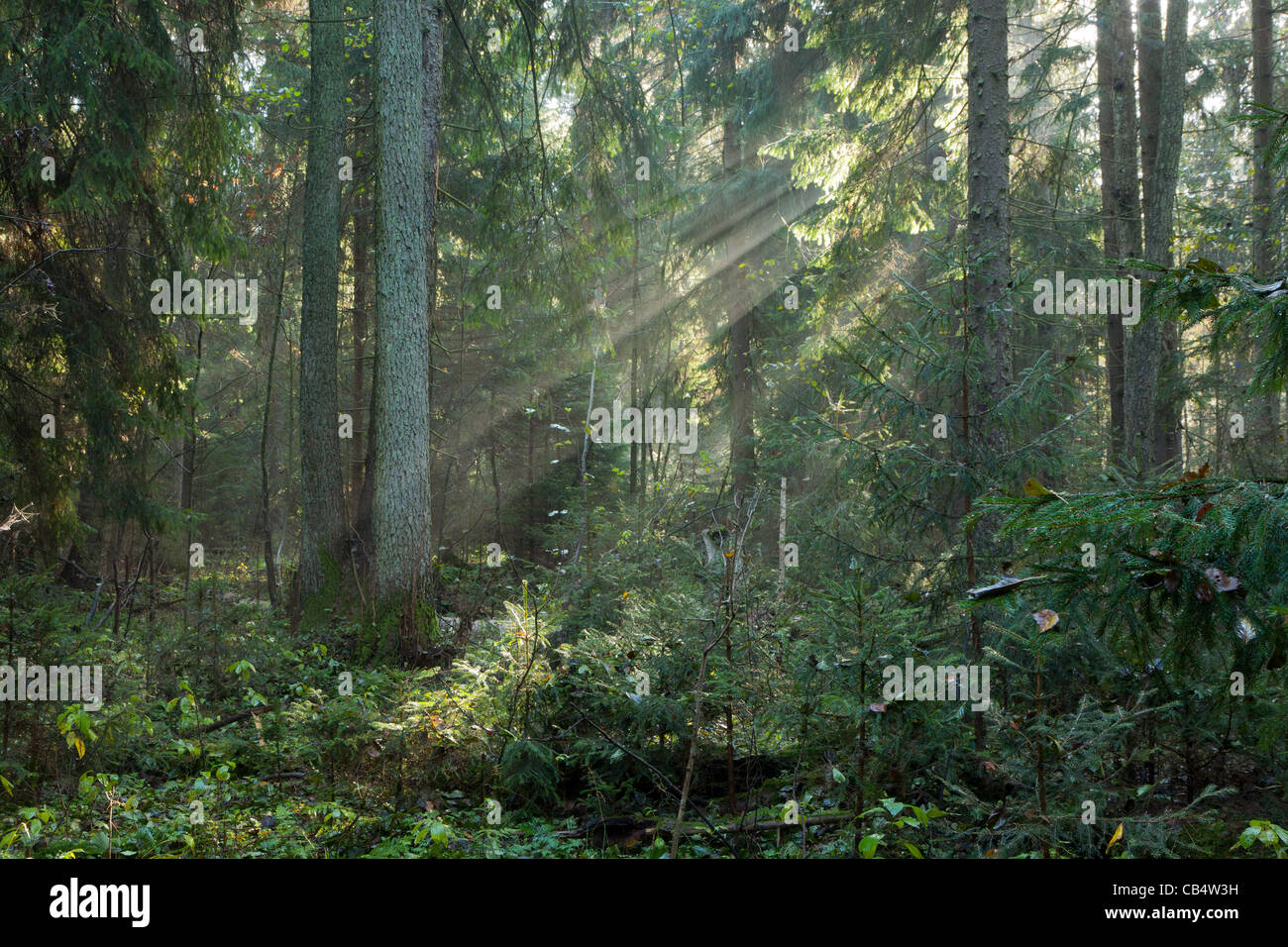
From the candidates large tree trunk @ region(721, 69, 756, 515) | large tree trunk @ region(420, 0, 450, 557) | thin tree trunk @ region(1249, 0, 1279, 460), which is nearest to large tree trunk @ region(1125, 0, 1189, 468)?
thin tree trunk @ region(1249, 0, 1279, 460)

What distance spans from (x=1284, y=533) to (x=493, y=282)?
10.5 m

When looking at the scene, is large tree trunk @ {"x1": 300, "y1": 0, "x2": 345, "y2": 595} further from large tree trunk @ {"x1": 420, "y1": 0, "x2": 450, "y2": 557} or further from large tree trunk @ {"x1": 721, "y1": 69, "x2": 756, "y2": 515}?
large tree trunk @ {"x1": 721, "y1": 69, "x2": 756, "y2": 515}

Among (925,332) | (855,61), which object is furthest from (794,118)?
(925,332)

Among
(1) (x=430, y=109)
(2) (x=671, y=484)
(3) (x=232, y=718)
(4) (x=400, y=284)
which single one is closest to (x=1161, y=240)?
(1) (x=430, y=109)

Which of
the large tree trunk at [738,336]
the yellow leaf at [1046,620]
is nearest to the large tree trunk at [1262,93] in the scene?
the large tree trunk at [738,336]

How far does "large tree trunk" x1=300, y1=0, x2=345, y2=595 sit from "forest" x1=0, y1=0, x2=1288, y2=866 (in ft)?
0.19

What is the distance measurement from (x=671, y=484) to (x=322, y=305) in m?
8.52

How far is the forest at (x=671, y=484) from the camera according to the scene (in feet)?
11.7

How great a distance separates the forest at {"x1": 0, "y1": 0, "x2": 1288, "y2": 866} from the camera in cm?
358

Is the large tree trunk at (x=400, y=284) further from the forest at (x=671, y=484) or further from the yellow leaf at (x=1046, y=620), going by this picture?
the yellow leaf at (x=1046, y=620)
